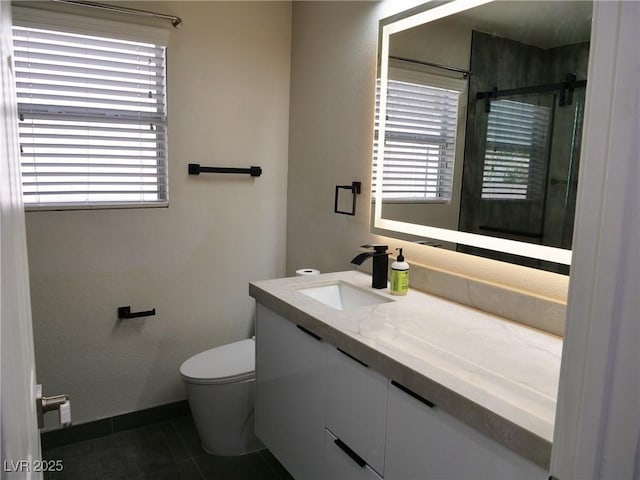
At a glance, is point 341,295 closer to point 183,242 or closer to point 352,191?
point 352,191

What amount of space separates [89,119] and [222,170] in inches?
26.2

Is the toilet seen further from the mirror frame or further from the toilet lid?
the mirror frame

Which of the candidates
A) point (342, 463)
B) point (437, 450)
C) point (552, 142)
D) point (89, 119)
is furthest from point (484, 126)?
point (89, 119)

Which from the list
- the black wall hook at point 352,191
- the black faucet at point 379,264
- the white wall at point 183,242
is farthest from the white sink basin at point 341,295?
the white wall at point 183,242

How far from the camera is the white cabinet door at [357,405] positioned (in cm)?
131

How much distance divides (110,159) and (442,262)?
1.63m

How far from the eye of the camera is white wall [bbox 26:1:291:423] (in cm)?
231

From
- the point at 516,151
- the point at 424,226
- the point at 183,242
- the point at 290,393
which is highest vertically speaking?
the point at 516,151

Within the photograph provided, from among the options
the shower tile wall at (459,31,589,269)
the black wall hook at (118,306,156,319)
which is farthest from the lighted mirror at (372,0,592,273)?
the black wall hook at (118,306,156,319)

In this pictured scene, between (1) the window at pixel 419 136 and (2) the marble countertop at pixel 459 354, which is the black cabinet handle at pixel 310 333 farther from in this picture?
(1) the window at pixel 419 136

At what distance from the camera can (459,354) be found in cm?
126

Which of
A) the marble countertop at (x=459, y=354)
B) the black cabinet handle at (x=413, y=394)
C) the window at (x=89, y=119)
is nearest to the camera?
the marble countertop at (x=459, y=354)

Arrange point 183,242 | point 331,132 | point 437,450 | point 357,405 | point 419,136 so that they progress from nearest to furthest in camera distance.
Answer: point 437,450
point 357,405
point 419,136
point 331,132
point 183,242

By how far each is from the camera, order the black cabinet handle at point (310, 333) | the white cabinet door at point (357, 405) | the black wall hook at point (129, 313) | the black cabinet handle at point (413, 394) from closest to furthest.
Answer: the black cabinet handle at point (413, 394)
the white cabinet door at point (357, 405)
the black cabinet handle at point (310, 333)
the black wall hook at point (129, 313)
